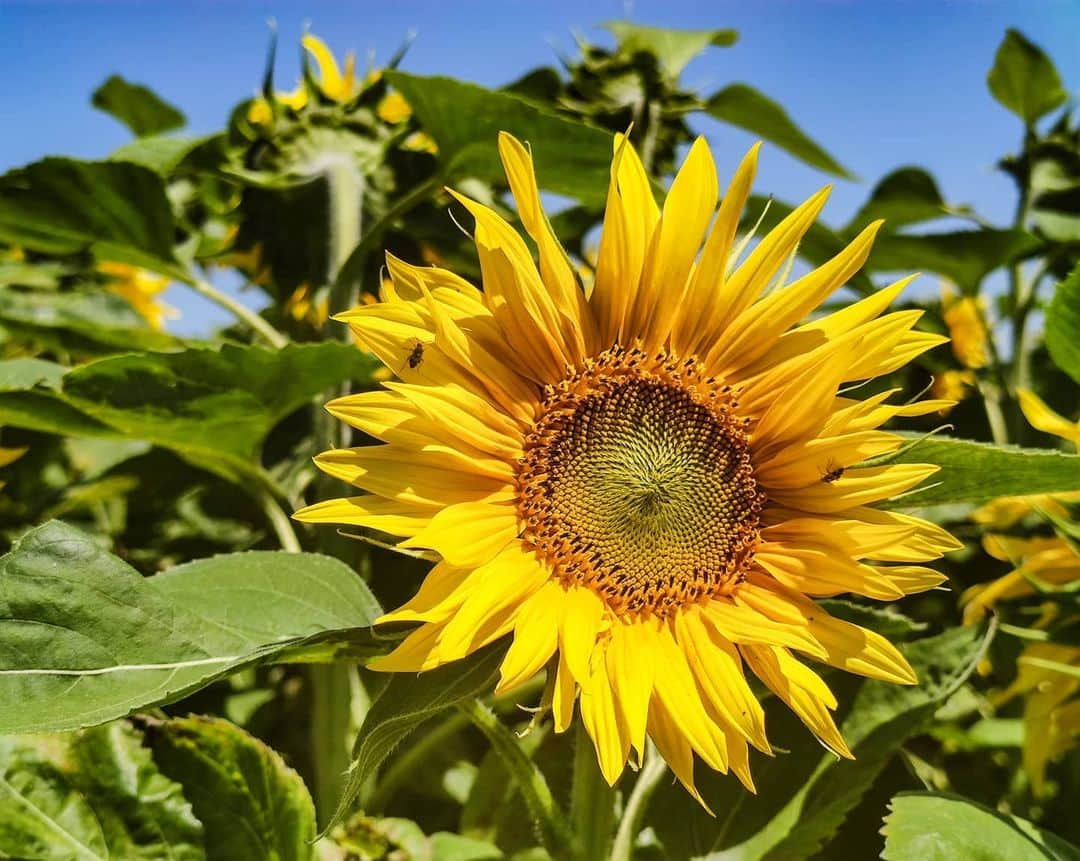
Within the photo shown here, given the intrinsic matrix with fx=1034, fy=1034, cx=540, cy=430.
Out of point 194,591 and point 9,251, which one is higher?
point 9,251

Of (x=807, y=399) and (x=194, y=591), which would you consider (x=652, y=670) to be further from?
(x=194, y=591)

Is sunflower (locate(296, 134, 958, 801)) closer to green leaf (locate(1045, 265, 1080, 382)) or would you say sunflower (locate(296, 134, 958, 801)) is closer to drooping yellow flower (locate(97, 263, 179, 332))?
green leaf (locate(1045, 265, 1080, 382))

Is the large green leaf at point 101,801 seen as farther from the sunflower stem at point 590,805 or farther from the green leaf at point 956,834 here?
the green leaf at point 956,834

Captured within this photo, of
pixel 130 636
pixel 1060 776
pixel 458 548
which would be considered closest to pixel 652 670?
pixel 458 548

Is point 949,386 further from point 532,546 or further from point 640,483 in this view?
point 532,546

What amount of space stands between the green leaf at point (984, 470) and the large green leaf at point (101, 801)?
2.45 feet

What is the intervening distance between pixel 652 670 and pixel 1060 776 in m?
0.88

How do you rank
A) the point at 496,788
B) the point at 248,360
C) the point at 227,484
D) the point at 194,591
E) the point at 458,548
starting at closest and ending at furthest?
the point at 458,548
the point at 194,591
the point at 248,360
the point at 496,788
the point at 227,484

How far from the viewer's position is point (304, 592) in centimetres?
93

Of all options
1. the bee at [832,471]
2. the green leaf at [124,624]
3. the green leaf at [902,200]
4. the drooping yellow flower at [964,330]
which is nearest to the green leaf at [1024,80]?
the green leaf at [902,200]

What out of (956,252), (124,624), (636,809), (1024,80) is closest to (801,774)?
(636,809)

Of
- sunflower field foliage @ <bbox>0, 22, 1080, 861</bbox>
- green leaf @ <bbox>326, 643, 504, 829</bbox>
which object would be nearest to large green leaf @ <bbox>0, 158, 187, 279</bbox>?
sunflower field foliage @ <bbox>0, 22, 1080, 861</bbox>

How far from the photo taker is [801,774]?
1.07 m

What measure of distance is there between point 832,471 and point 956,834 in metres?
0.32
